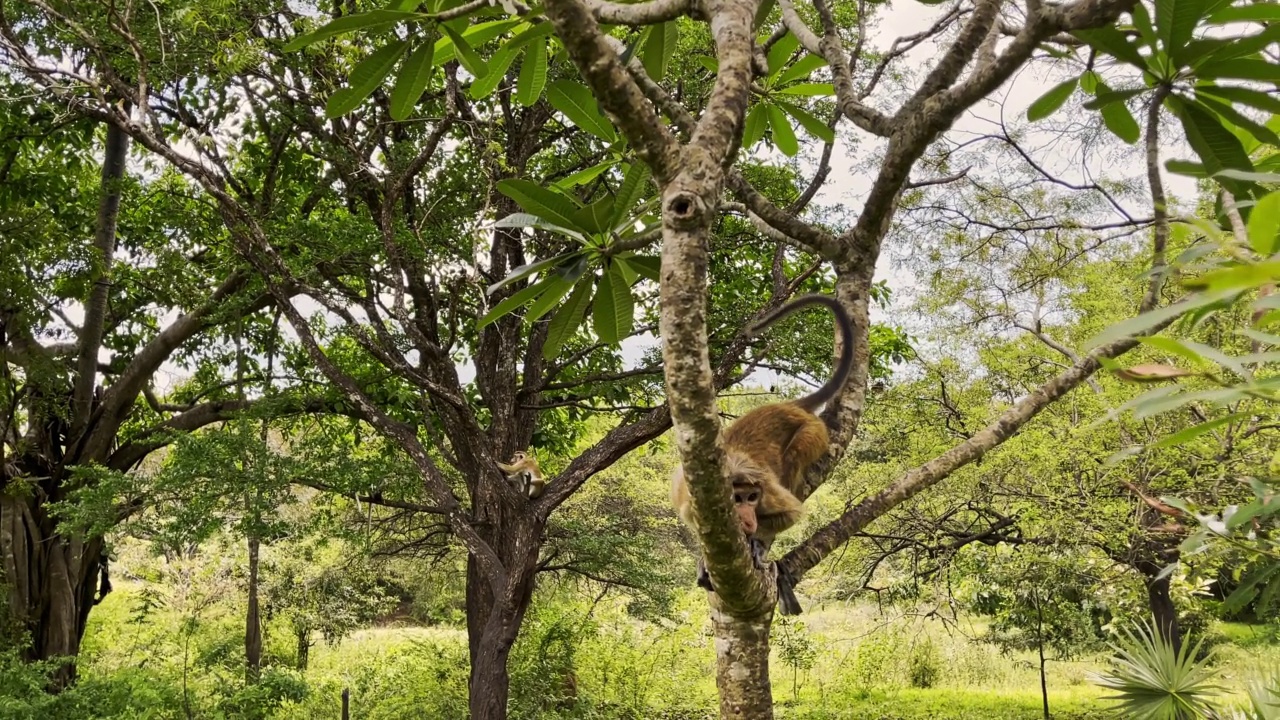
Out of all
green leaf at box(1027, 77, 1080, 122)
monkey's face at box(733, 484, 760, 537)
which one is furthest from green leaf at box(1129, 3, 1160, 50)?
monkey's face at box(733, 484, 760, 537)

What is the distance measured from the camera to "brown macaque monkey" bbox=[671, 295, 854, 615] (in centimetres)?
235

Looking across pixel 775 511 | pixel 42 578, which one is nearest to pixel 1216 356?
pixel 775 511

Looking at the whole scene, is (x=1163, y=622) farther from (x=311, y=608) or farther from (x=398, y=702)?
(x=311, y=608)

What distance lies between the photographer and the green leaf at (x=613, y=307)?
1.93 m

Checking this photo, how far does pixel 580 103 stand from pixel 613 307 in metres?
0.61

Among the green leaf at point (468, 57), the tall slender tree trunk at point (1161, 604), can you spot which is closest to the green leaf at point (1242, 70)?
the green leaf at point (468, 57)

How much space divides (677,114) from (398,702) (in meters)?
9.56

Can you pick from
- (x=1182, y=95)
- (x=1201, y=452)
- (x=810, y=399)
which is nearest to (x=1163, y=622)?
(x=1201, y=452)

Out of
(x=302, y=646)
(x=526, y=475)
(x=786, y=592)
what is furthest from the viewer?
(x=302, y=646)

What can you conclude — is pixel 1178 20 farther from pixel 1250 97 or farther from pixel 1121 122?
pixel 1121 122

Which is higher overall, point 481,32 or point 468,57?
point 481,32

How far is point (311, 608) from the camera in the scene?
12.1m

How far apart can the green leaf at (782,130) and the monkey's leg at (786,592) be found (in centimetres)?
138

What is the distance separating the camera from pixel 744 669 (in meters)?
1.74
